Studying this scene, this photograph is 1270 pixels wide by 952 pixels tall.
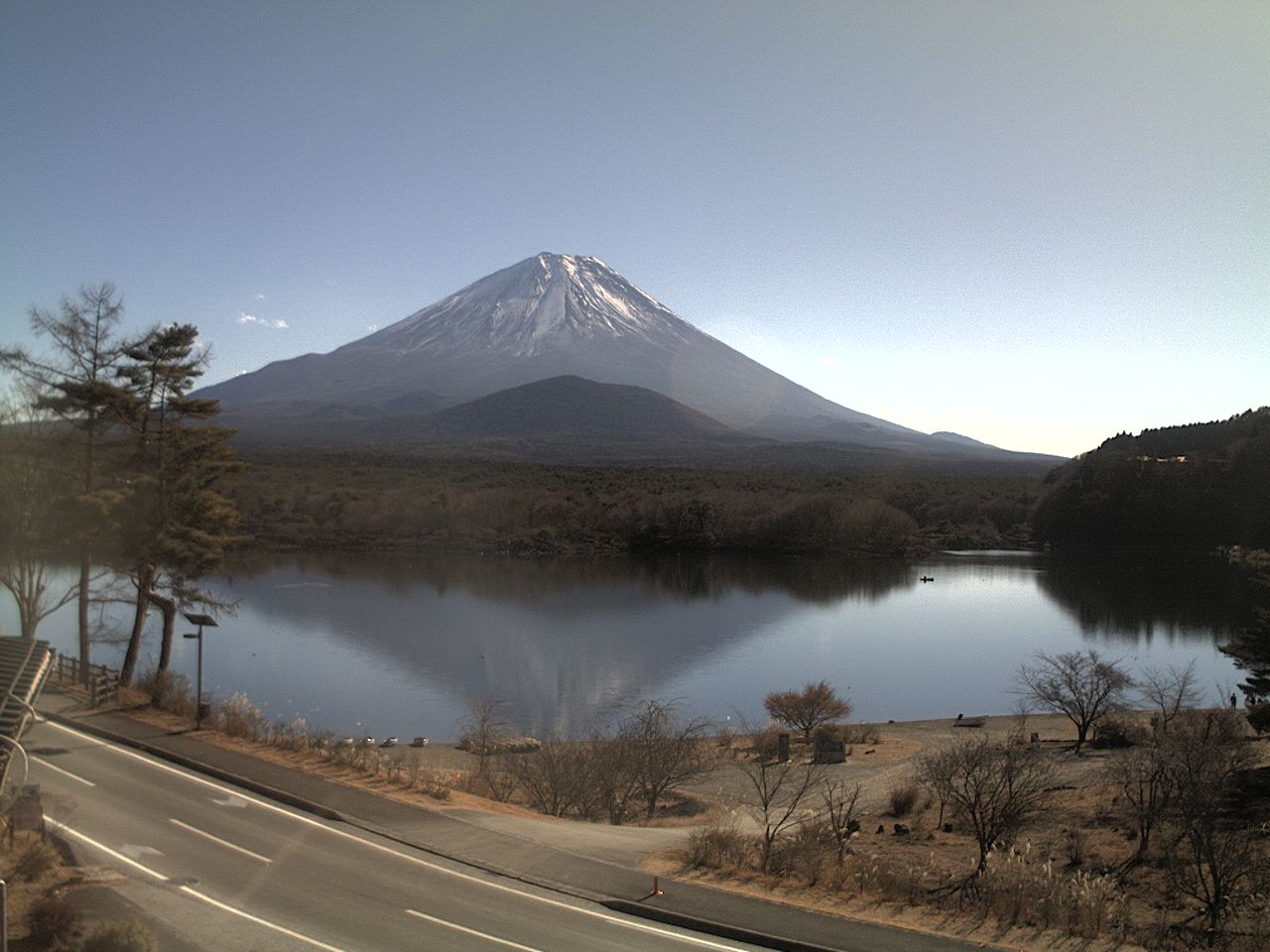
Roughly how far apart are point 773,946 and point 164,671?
11.5 m

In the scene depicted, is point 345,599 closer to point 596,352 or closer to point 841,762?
point 841,762

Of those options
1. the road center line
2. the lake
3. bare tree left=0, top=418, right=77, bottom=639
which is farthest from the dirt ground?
the lake

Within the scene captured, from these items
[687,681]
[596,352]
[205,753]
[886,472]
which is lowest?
[687,681]

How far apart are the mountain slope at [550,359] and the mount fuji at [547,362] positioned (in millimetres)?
223

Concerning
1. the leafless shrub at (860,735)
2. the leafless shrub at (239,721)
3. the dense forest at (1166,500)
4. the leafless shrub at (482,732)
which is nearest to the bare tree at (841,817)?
the leafless shrub at (860,735)

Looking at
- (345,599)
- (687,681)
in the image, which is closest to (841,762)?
(687,681)

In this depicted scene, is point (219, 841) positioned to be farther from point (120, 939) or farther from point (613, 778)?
A: point (613, 778)

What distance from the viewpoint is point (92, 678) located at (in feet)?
46.3

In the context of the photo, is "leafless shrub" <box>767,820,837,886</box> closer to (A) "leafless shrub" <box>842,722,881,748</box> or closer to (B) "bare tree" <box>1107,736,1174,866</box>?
(B) "bare tree" <box>1107,736,1174,866</box>

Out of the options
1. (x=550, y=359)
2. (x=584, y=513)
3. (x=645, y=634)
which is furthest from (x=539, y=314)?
(x=645, y=634)

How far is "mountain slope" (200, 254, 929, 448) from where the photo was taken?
14125 cm

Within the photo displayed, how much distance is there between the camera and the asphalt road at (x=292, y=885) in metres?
6.73

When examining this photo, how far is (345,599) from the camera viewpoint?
1442 inches

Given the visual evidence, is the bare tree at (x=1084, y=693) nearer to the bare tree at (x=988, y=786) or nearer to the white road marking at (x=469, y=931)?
the bare tree at (x=988, y=786)
